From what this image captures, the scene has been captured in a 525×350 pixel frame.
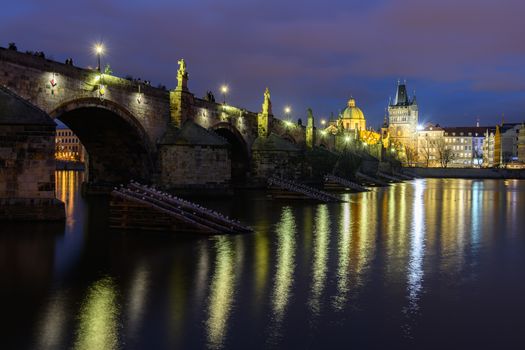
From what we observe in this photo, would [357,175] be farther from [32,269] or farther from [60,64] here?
[32,269]

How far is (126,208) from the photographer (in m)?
20.5

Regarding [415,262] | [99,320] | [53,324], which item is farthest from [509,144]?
[53,324]

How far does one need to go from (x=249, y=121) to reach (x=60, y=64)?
29.3m

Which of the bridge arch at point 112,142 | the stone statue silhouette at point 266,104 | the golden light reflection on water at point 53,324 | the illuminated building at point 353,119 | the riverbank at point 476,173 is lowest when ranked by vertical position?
the golden light reflection on water at point 53,324

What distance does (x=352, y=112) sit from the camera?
186 meters

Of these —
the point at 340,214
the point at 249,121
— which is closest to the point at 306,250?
the point at 340,214

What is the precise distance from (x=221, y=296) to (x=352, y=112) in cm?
17930

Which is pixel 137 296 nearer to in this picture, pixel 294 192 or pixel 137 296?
pixel 137 296

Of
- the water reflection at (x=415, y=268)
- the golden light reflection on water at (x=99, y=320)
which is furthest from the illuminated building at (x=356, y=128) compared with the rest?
the golden light reflection on water at (x=99, y=320)

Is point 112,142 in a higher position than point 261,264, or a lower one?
higher

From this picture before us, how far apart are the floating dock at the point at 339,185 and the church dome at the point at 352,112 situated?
430 feet

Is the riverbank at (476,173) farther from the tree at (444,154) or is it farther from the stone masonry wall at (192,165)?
the stone masonry wall at (192,165)

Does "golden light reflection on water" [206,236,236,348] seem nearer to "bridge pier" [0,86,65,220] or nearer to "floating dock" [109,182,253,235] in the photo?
"floating dock" [109,182,253,235]

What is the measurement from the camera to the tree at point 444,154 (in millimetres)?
155000
